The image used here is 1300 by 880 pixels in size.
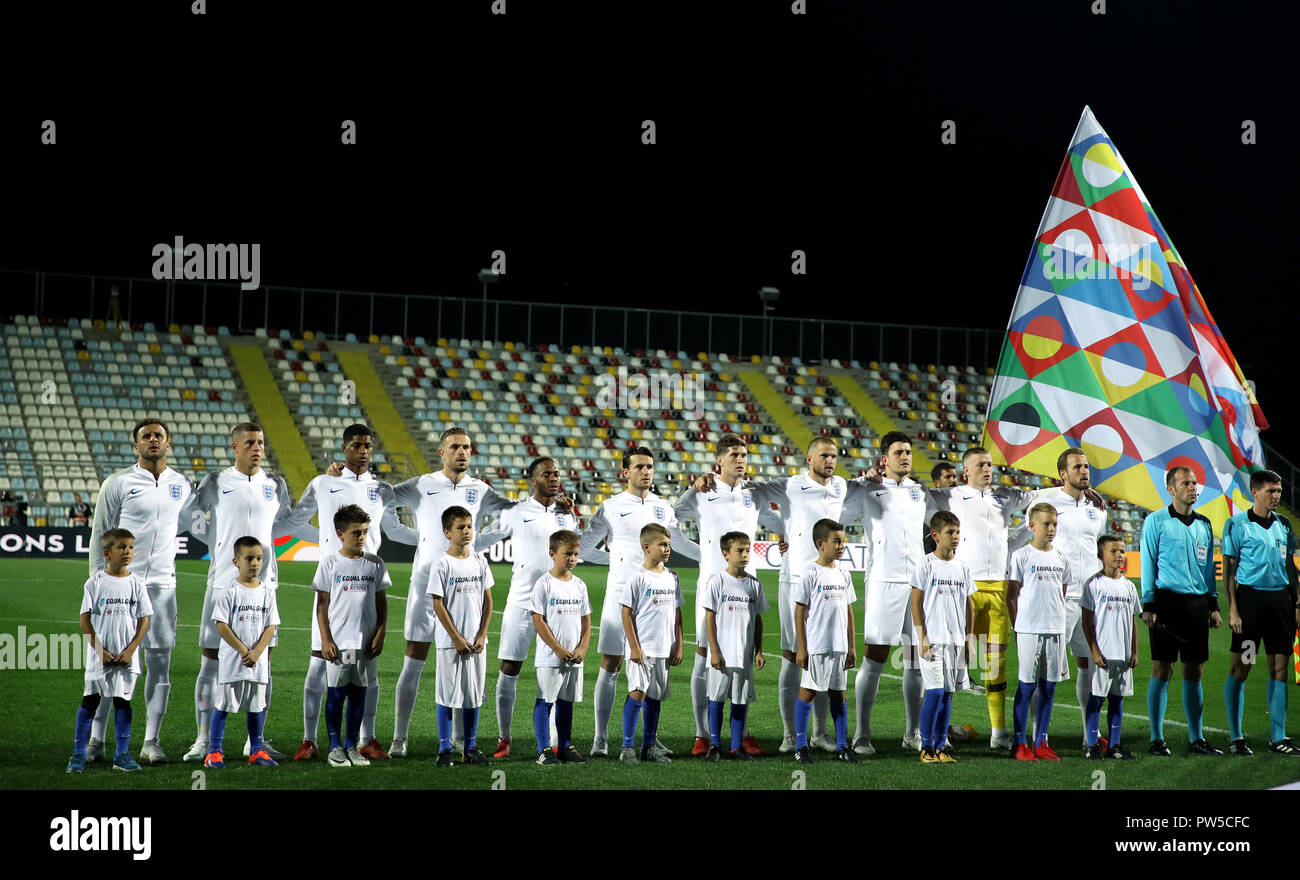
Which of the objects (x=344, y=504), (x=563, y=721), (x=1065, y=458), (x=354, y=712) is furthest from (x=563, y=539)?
(x=1065, y=458)

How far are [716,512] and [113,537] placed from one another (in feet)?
12.2

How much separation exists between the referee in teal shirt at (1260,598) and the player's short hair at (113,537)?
22.9 ft

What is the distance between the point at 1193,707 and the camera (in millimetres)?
8820

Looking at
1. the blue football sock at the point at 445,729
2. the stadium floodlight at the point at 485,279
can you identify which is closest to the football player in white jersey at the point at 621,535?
the blue football sock at the point at 445,729

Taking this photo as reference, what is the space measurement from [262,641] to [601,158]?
70.4 ft

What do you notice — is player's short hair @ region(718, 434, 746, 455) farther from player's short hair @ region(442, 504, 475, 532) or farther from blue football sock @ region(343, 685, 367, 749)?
blue football sock @ region(343, 685, 367, 749)

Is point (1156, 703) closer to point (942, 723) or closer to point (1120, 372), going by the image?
point (942, 723)

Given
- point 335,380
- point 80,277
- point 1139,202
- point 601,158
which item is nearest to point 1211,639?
point 1139,202

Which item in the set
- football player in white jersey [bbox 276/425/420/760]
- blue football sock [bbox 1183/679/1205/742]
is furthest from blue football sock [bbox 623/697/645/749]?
blue football sock [bbox 1183/679/1205/742]

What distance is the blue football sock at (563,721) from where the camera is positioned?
26.0 ft

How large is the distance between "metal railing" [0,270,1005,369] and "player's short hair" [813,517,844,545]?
939 inches

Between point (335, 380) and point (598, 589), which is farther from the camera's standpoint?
point (335, 380)

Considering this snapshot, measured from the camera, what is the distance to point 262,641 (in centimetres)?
756
